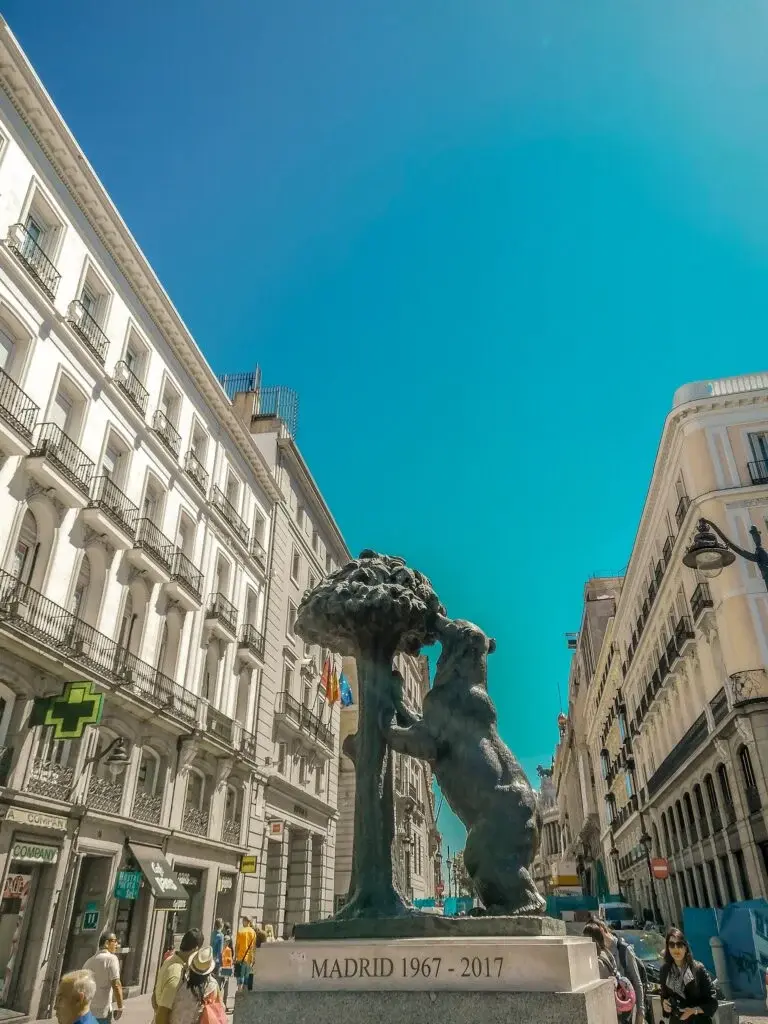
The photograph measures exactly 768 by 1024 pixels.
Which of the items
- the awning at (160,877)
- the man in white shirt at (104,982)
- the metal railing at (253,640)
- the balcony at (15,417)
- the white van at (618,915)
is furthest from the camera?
the white van at (618,915)

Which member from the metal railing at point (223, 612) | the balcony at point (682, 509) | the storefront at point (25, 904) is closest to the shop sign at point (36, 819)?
the storefront at point (25, 904)

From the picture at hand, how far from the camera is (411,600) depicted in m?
5.79

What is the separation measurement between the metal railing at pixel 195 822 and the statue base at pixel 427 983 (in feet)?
56.5

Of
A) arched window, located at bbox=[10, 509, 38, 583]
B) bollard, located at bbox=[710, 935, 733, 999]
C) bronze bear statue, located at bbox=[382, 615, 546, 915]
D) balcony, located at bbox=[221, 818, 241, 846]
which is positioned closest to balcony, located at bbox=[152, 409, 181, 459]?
arched window, located at bbox=[10, 509, 38, 583]

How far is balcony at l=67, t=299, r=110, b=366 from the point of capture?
1767 centimetres

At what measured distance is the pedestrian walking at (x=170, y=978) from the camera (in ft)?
22.6

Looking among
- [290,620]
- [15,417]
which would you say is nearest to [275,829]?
[290,620]

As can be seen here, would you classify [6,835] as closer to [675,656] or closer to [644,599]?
[675,656]

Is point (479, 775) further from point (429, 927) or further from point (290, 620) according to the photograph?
point (290, 620)

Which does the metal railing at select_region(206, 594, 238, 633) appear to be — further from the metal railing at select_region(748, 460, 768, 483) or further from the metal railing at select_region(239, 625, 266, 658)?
the metal railing at select_region(748, 460, 768, 483)

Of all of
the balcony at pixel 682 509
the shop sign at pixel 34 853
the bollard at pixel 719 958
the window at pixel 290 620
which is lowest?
the bollard at pixel 719 958

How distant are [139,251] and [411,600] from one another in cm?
1836

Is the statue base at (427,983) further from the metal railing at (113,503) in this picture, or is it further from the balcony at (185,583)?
the balcony at (185,583)

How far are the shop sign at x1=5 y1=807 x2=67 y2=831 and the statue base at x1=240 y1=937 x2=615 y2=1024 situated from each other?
11.3 m
